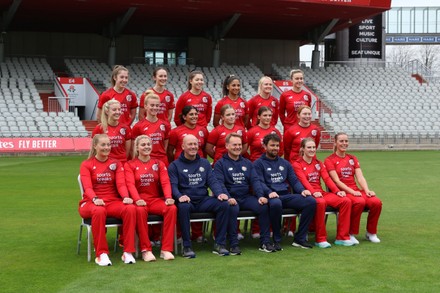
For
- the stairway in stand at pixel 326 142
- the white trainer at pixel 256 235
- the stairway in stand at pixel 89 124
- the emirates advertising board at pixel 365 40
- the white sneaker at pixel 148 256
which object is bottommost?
the white trainer at pixel 256 235

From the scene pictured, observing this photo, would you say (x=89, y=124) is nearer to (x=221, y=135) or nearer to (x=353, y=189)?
(x=221, y=135)

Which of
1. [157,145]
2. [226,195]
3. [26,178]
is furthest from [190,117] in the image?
[26,178]

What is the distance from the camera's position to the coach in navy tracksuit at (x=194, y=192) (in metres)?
7.34

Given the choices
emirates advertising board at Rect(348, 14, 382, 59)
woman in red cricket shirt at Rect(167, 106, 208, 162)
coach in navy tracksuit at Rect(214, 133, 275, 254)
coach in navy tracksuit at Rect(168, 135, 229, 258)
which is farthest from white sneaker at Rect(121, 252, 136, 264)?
emirates advertising board at Rect(348, 14, 382, 59)

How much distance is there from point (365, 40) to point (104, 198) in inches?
1496

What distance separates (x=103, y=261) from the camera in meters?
6.89

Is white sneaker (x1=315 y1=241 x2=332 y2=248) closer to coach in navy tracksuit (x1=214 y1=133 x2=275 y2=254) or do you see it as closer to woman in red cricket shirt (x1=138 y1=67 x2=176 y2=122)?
coach in navy tracksuit (x1=214 y1=133 x2=275 y2=254)

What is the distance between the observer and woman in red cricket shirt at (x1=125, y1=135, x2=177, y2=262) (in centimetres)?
718

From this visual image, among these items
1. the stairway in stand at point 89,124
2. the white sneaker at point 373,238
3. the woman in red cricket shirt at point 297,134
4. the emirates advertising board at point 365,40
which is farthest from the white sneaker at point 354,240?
the emirates advertising board at point 365,40

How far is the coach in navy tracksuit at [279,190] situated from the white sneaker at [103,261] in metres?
1.95

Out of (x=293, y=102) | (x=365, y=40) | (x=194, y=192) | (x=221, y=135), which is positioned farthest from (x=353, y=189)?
(x=365, y=40)

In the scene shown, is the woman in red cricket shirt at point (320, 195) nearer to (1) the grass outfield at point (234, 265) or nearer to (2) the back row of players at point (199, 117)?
(1) the grass outfield at point (234, 265)

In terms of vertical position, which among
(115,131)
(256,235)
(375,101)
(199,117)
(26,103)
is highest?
(375,101)

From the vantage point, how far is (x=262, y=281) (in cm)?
613
